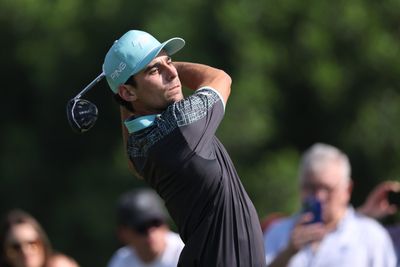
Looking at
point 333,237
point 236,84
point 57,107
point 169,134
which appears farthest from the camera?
point 57,107

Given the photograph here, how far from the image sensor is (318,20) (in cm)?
1366

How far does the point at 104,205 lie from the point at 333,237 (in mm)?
7112

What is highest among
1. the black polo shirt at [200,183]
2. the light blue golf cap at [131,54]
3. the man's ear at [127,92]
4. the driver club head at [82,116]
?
the light blue golf cap at [131,54]

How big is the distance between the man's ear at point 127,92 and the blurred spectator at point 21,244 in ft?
9.54

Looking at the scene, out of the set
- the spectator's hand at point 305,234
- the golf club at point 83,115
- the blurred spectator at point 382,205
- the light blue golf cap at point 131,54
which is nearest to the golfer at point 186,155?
the light blue golf cap at point 131,54

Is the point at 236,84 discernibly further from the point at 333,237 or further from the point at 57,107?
the point at 333,237

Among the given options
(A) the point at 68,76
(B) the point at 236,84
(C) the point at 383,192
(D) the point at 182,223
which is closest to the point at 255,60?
(B) the point at 236,84

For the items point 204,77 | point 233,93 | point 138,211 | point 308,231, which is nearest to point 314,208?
point 308,231

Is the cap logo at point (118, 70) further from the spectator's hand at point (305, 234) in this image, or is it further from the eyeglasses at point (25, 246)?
the eyeglasses at point (25, 246)

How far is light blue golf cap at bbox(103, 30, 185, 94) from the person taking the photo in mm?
5102

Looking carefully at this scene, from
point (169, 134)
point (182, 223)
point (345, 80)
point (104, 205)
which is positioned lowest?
point (104, 205)

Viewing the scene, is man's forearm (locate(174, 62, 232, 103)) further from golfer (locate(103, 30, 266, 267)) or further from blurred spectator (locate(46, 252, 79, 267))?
blurred spectator (locate(46, 252, 79, 267))

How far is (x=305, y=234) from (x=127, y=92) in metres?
1.77

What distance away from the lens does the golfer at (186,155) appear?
503 cm
